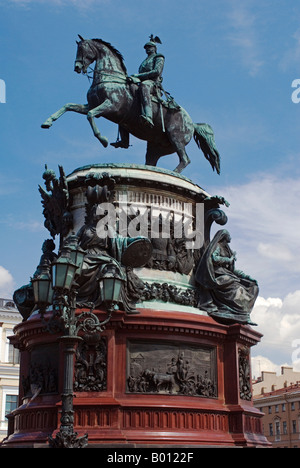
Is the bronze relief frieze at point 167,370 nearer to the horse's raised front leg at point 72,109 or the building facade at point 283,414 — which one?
the horse's raised front leg at point 72,109

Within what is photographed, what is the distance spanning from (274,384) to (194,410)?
3248 inches

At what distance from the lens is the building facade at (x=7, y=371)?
2207 inches

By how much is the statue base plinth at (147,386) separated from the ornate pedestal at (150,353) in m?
0.03

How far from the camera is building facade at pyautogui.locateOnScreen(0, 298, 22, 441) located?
2207 inches

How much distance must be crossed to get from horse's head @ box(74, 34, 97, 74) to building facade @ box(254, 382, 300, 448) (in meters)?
68.3

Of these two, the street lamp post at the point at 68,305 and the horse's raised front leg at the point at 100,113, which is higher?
the horse's raised front leg at the point at 100,113

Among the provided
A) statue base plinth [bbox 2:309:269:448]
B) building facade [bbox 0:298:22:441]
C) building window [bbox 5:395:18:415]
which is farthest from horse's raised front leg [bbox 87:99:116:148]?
building window [bbox 5:395:18:415]

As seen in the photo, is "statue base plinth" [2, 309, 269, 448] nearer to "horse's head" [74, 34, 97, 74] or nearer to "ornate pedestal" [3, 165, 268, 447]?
"ornate pedestal" [3, 165, 268, 447]

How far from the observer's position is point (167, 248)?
2234 cm

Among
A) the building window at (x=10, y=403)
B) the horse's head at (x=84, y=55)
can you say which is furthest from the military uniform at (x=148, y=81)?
the building window at (x=10, y=403)

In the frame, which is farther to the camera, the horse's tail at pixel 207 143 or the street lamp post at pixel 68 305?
the horse's tail at pixel 207 143

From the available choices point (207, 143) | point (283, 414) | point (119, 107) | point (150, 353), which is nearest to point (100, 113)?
point (119, 107)

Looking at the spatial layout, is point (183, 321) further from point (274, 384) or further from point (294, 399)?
point (274, 384)

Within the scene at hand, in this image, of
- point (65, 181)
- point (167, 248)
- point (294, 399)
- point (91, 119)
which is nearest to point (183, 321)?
point (167, 248)
